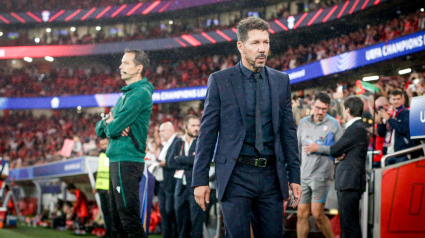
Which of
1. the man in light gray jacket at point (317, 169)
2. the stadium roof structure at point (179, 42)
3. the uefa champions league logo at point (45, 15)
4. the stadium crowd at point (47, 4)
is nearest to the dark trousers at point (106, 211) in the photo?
the man in light gray jacket at point (317, 169)

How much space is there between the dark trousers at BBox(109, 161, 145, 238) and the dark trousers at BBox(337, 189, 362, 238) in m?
2.12

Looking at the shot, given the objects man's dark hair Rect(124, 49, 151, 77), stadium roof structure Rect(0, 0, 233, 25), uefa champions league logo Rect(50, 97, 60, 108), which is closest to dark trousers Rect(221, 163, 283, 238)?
man's dark hair Rect(124, 49, 151, 77)

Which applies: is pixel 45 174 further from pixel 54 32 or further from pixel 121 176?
pixel 54 32

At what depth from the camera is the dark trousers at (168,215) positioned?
18.2ft

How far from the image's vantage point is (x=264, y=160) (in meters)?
2.29

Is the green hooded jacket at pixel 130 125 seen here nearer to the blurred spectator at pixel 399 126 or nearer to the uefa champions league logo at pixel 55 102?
the blurred spectator at pixel 399 126

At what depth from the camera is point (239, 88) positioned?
2.41 m

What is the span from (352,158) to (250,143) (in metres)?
2.36

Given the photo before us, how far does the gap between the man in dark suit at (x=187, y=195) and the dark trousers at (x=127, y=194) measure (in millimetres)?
1851

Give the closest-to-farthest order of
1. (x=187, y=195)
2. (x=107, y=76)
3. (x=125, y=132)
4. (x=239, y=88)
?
(x=239, y=88), (x=125, y=132), (x=187, y=195), (x=107, y=76)

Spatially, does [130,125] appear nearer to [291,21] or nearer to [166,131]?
[166,131]

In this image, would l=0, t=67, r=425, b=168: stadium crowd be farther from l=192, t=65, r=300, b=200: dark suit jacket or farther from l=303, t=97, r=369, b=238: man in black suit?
l=192, t=65, r=300, b=200: dark suit jacket

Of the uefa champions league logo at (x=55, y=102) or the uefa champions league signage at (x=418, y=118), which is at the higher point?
the uefa champions league logo at (x=55, y=102)

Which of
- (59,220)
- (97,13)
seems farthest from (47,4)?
(59,220)
